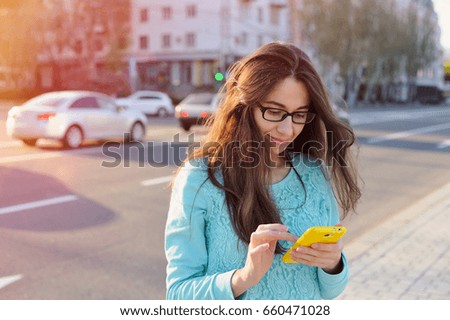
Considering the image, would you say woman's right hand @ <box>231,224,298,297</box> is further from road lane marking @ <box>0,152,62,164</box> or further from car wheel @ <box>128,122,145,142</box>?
car wheel @ <box>128,122,145,142</box>

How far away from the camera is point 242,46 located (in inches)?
2178

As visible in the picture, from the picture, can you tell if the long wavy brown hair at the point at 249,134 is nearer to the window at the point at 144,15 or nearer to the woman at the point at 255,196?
the woman at the point at 255,196

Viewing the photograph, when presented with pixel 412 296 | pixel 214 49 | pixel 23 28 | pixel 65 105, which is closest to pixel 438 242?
pixel 412 296

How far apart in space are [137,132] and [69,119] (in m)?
3.07

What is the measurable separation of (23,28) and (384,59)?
1453 inches

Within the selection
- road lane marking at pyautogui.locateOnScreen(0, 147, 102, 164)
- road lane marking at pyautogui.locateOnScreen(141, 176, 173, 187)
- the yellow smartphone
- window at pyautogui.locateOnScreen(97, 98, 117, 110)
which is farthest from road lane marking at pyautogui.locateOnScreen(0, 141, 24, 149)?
the yellow smartphone

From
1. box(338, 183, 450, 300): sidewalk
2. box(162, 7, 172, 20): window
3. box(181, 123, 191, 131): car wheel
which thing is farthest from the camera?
box(162, 7, 172, 20): window

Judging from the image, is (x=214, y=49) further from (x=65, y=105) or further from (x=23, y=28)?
(x=65, y=105)

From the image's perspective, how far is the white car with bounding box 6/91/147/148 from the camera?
603 inches

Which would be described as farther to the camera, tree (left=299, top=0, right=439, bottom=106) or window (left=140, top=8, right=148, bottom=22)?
window (left=140, top=8, right=148, bottom=22)

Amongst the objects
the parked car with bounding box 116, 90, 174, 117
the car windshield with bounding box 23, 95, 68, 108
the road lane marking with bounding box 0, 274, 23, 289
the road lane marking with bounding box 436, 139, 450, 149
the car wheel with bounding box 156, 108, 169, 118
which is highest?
the car windshield with bounding box 23, 95, 68, 108

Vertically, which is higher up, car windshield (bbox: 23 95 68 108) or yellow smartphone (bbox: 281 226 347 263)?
yellow smartphone (bbox: 281 226 347 263)

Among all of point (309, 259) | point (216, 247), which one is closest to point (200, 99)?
point (216, 247)

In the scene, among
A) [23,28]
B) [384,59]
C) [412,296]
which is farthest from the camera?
[384,59]
